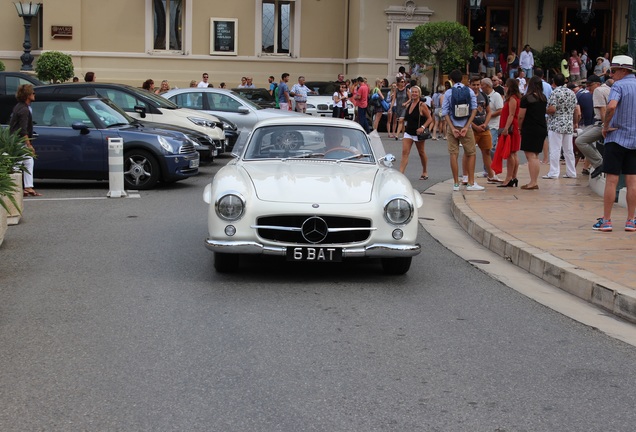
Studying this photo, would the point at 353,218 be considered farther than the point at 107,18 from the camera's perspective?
No

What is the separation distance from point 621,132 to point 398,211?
3.42 metres

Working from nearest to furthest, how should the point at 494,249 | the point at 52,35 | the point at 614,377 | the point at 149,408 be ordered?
the point at 149,408 < the point at 614,377 < the point at 494,249 < the point at 52,35

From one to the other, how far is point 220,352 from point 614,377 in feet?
8.01

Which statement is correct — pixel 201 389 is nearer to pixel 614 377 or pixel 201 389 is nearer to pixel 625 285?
pixel 614 377

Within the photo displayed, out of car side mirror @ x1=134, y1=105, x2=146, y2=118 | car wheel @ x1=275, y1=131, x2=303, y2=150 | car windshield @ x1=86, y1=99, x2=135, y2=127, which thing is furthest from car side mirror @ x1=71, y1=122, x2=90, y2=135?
car wheel @ x1=275, y1=131, x2=303, y2=150

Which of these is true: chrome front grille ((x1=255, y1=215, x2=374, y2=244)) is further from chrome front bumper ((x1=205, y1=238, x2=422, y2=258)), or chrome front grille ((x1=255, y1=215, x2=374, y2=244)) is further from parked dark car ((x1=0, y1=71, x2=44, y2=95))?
parked dark car ((x1=0, y1=71, x2=44, y2=95))

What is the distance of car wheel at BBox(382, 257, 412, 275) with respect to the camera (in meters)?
8.81

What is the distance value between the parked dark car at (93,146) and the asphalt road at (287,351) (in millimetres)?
5536

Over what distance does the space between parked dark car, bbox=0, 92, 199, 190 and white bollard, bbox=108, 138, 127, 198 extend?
0.87 m

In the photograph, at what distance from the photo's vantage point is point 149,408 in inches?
203

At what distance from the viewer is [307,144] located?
32.6 feet

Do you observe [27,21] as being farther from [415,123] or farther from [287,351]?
[287,351]

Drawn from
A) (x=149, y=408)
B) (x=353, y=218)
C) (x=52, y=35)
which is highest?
(x=52, y=35)

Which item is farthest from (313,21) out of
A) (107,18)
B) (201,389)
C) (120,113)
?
(201,389)
